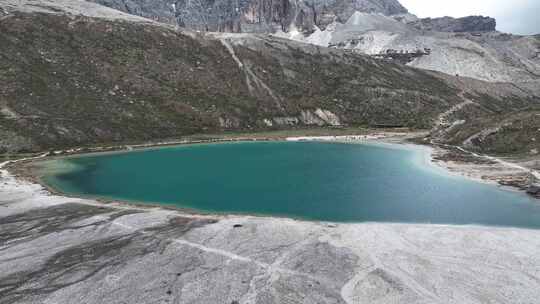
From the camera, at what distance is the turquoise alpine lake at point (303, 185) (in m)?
45.8

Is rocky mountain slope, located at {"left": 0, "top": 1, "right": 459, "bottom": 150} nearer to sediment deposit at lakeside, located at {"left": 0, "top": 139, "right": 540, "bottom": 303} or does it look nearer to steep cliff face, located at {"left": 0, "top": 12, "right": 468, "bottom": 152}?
steep cliff face, located at {"left": 0, "top": 12, "right": 468, "bottom": 152}

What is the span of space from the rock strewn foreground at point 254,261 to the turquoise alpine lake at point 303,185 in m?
6.06

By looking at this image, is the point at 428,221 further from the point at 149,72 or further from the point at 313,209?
the point at 149,72


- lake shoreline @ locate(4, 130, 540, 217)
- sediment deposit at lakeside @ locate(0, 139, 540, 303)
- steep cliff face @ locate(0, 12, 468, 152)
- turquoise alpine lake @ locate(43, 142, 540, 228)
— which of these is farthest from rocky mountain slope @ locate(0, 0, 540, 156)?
sediment deposit at lakeside @ locate(0, 139, 540, 303)

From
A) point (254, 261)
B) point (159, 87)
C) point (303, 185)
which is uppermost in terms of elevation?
point (159, 87)

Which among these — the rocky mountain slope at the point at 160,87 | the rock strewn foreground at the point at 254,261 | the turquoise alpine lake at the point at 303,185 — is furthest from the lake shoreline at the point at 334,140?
the rocky mountain slope at the point at 160,87

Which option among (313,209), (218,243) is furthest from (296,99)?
(218,243)

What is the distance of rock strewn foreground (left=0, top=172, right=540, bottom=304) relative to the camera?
87.4 ft

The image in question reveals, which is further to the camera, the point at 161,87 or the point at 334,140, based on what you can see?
the point at 161,87

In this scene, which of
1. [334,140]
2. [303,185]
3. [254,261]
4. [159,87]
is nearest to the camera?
[254,261]

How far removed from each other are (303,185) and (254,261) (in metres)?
30.1

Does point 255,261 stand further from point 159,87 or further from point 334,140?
point 159,87

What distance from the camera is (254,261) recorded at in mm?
31484

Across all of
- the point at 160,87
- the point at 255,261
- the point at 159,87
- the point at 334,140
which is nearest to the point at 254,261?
the point at 255,261
